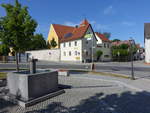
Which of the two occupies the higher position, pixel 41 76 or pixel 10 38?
pixel 10 38

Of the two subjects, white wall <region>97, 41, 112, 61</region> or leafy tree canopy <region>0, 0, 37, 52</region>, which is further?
white wall <region>97, 41, 112, 61</region>

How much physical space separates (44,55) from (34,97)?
120 feet

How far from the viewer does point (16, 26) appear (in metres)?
9.40

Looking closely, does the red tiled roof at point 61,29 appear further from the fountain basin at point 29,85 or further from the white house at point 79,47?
the fountain basin at point 29,85

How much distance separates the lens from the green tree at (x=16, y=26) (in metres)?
9.40

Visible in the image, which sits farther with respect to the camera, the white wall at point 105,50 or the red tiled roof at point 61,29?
the red tiled roof at point 61,29

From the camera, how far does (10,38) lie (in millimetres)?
9539

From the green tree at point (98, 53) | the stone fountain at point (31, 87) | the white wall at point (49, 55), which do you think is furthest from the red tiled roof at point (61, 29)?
the stone fountain at point (31, 87)

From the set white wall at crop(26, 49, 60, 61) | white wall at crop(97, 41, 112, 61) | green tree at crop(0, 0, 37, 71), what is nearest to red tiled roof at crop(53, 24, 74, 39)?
white wall at crop(26, 49, 60, 61)

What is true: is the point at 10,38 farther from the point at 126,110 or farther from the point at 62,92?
the point at 126,110

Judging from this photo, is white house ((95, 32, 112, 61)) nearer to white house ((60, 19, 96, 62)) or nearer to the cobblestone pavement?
white house ((60, 19, 96, 62))

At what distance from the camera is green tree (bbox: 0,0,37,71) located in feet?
30.8

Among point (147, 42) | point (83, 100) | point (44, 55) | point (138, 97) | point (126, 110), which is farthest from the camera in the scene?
point (44, 55)

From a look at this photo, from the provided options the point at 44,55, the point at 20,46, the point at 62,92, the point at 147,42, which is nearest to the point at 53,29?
the point at 44,55
